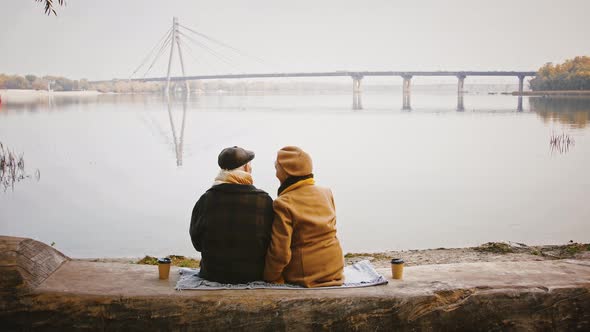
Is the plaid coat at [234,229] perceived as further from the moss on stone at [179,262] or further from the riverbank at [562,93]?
the riverbank at [562,93]

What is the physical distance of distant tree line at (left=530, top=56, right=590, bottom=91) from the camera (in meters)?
36.3

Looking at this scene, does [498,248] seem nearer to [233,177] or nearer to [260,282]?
[260,282]

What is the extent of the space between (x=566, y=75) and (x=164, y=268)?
130 ft

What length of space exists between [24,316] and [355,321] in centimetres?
112

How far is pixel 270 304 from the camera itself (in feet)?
7.51

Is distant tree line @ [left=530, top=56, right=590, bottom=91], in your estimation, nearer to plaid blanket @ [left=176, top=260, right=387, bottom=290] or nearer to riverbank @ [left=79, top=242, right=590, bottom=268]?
riverbank @ [left=79, top=242, right=590, bottom=268]

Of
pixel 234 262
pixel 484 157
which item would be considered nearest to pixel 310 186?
pixel 234 262

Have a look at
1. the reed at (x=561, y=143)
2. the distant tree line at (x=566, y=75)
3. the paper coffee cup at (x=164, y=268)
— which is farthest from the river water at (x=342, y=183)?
the distant tree line at (x=566, y=75)

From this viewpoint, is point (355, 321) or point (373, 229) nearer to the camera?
point (355, 321)

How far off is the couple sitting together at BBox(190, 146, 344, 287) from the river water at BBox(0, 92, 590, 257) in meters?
3.13

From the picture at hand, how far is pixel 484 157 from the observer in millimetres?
13164

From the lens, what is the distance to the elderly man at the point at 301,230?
2.34m

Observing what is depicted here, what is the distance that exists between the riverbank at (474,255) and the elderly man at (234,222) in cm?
196

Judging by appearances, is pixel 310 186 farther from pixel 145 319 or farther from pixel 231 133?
pixel 231 133
